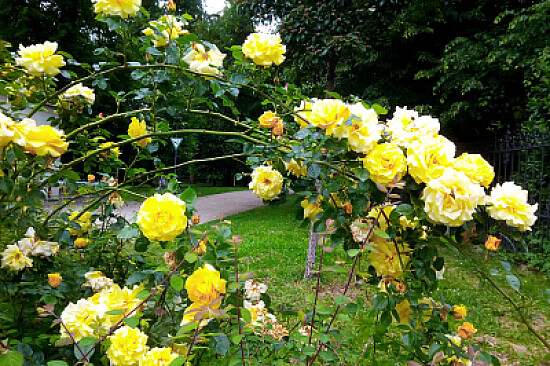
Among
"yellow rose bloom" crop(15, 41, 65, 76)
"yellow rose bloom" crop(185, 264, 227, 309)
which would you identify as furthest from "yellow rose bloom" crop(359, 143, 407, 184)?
"yellow rose bloom" crop(15, 41, 65, 76)

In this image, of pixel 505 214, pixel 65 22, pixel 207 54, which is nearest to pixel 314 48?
pixel 207 54

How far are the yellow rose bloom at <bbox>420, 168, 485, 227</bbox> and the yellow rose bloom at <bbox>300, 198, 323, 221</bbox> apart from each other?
416 millimetres

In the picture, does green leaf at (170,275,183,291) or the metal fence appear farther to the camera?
the metal fence

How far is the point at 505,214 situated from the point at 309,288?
3.39 meters

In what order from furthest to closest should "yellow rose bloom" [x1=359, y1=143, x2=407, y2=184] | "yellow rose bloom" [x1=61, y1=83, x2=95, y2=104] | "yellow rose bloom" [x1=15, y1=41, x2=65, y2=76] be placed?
"yellow rose bloom" [x1=61, y1=83, x2=95, y2=104], "yellow rose bloom" [x1=15, y1=41, x2=65, y2=76], "yellow rose bloom" [x1=359, y1=143, x2=407, y2=184]

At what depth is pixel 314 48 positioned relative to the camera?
4.18m

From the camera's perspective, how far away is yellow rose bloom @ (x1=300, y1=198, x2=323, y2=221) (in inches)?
47.3

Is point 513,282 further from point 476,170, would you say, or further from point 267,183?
point 267,183

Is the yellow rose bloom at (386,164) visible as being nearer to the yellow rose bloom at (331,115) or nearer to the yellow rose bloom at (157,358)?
the yellow rose bloom at (331,115)

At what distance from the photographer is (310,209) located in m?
1.21

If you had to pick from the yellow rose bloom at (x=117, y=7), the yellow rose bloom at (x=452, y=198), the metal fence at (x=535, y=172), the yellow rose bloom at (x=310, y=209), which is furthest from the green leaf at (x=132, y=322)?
the metal fence at (x=535, y=172)

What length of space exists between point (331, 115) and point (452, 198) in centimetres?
38

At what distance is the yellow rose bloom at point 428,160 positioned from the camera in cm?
87

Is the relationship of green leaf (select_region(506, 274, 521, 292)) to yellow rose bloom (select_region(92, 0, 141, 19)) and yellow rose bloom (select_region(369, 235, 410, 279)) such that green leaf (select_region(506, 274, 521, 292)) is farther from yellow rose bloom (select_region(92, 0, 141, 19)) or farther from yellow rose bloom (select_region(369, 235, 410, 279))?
yellow rose bloom (select_region(92, 0, 141, 19))
